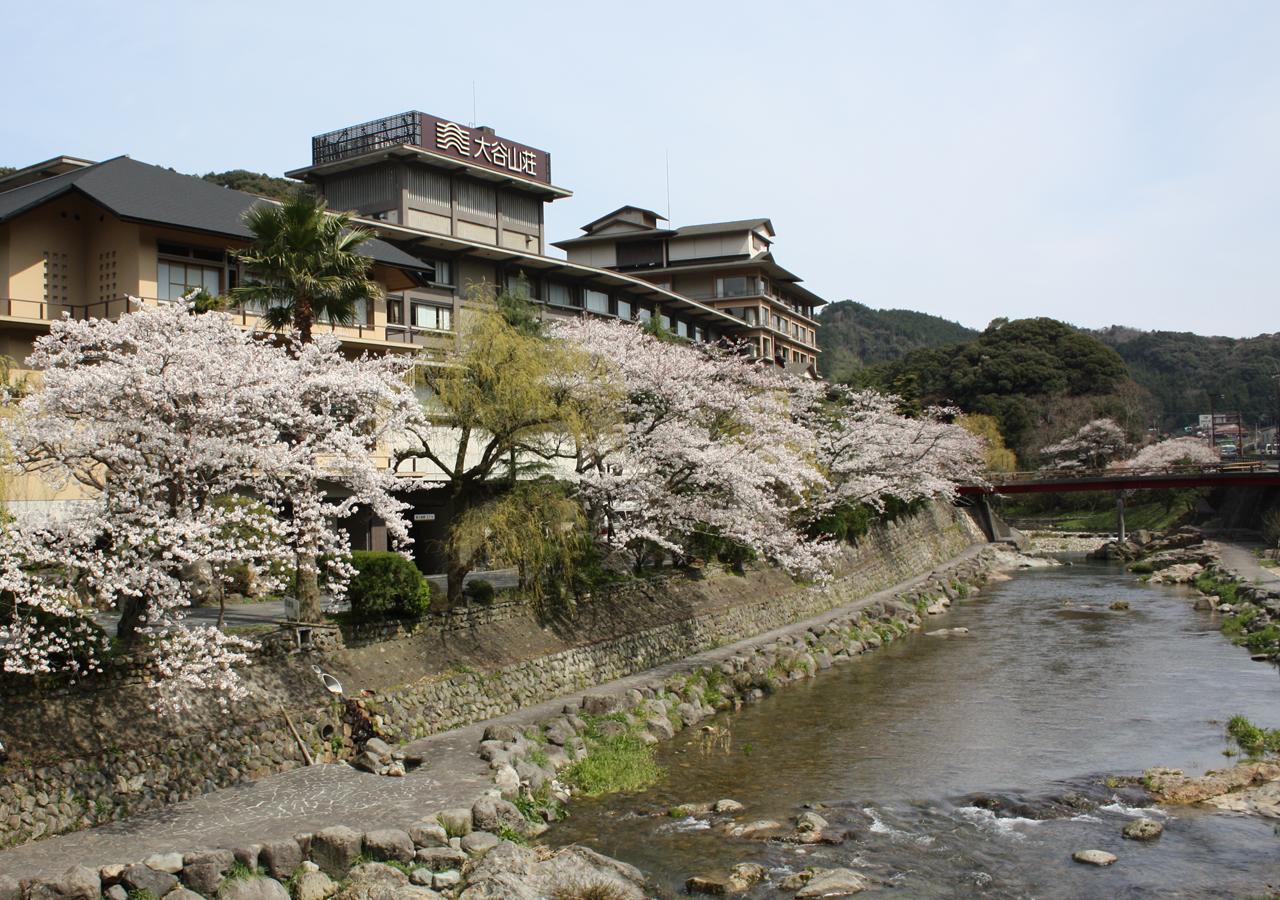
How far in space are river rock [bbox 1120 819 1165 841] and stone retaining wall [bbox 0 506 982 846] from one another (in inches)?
512

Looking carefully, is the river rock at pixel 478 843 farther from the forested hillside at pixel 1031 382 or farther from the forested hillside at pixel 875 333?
the forested hillside at pixel 875 333

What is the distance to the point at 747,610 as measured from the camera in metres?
36.0

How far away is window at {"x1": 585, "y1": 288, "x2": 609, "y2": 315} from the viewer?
174ft

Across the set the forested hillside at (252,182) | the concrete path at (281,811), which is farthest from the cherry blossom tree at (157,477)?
the forested hillside at (252,182)

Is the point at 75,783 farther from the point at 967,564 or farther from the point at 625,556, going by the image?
the point at 967,564

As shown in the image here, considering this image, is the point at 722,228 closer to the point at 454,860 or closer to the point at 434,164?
the point at 434,164

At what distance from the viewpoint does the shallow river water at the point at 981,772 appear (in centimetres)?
1541

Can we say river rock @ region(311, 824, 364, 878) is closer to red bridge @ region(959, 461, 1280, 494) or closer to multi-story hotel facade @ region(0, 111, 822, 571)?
multi-story hotel facade @ region(0, 111, 822, 571)

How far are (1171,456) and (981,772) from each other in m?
67.7

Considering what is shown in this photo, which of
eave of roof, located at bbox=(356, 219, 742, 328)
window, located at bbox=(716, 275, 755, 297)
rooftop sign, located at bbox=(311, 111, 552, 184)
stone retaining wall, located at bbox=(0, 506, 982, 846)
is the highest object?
rooftop sign, located at bbox=(311, 111, 552, 184)

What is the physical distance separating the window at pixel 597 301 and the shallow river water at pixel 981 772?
25482 mm

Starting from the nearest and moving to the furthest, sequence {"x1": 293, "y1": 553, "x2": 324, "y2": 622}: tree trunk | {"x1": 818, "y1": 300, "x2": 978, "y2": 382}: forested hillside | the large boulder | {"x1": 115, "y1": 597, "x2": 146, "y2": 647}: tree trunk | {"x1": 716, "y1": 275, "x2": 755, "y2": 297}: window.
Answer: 1. the large boulder
2. {"x1": 115, "y1": 597, "x2": 146, "y2": 647}: tree trunk
3. {"x1": 293, "y1": 553, "x2": 324, "y2": 622}: tree trunk
4. {"x1": 716, "y1": 275, "x2": 755, "y2": 297}: window
5. {"x1": 818, "y1": 300, "x2": 978, "y2": 382}: forested hillside

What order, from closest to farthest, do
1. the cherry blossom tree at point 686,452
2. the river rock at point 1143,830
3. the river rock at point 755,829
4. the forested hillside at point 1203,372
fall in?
1. the river rock at point 1143,830
2. the river rock at point 755,829
3. the cherry blossom tree at point 686,452
4. the forested hillside at point 1203,372

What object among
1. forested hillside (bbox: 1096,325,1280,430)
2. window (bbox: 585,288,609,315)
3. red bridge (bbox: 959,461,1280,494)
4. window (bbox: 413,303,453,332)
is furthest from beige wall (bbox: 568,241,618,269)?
forested hillside (bbox: 1096,325,1280,430)
